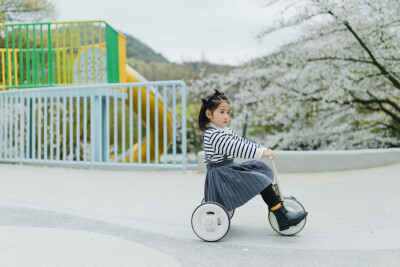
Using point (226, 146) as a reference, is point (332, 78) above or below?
above

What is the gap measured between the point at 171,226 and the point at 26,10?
23.6 meters

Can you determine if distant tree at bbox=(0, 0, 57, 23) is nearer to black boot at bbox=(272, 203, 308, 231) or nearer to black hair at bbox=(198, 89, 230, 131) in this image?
black hair at bbox=(198, 89, 230, 131)

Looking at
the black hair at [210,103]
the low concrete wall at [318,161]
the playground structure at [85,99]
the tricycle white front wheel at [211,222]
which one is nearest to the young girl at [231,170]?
the black hair at [210,103]

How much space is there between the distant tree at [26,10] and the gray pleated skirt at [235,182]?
853 inches

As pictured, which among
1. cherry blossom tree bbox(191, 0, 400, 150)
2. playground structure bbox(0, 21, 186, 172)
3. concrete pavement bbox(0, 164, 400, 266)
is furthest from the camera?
cherry blossom tree bbox(191, 0, 400, 150)

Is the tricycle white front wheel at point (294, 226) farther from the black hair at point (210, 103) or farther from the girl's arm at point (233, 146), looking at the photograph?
the black hair at point (210, 103)

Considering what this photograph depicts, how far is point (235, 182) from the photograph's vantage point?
2879 millimetres

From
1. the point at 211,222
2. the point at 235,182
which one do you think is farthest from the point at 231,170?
the point at 211,222

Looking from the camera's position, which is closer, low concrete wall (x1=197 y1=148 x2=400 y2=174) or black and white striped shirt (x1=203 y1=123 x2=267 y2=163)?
black and white striped shirt (x1=203 y1=123 x2=267 y2=163)

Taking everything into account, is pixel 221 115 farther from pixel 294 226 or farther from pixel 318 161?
pixel 318 161

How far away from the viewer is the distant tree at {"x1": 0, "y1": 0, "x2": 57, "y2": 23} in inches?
889

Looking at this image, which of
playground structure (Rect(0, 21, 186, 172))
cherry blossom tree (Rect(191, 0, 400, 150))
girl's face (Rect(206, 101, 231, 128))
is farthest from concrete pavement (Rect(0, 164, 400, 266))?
cherry blossom tree (Rect(191, 0, 400, 150))

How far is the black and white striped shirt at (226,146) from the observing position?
2834 millimetres

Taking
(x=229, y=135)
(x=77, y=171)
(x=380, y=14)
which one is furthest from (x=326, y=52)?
(x=229, y=135)
